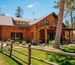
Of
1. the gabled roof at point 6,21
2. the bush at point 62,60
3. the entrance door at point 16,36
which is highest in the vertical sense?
the gabled roof at point 6,21

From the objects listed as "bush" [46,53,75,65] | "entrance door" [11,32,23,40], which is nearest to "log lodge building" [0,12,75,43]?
"entrance door" [11,32,23,40]

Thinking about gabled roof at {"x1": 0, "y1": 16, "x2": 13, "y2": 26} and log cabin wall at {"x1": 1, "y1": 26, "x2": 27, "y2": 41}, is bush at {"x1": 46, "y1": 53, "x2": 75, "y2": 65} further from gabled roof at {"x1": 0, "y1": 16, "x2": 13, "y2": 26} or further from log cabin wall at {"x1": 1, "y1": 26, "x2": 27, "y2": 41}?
gabled roof at {"x1": 0, "y1": 16, "x2": 13, "y2": 26}

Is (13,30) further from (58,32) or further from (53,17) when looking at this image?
(58,32)

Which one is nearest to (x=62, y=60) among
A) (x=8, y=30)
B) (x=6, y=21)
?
(x=8, y=30)

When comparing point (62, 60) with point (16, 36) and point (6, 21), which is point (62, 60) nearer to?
point (16, 36)

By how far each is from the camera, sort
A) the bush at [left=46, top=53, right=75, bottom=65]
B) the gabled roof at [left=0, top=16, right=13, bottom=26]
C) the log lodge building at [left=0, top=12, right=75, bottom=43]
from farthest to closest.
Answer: the gabled roof at [left=0, top=16, right=13, bottom=26] → the log lodge building at [left=0, top=12, right=75, bottom=43] → the bush at [left=46, top=53, right=75, bottom=65]

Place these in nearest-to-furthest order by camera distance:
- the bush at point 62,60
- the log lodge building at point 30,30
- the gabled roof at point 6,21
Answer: the bush at point 62,60 < the log lodge building at point 30,30 < the gabled roof at point 6,21

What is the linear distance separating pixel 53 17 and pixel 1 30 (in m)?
11.1

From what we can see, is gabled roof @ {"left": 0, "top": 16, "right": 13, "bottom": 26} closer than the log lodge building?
No

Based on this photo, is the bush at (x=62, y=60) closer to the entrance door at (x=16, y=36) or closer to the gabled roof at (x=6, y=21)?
the entrance door at (x=16, y=36)

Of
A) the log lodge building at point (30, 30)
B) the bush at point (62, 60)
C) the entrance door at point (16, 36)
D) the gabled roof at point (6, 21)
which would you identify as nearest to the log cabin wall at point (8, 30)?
the log lodge building at point (30, 30)

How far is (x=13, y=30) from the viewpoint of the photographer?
112 ft

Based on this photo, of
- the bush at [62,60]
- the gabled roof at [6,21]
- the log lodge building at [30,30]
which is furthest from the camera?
the gabled roof at [6,21]

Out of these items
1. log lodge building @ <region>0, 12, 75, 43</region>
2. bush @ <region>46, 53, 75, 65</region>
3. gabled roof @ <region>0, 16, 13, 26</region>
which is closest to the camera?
bush @ <region>46, 53, 75, 65</region>
